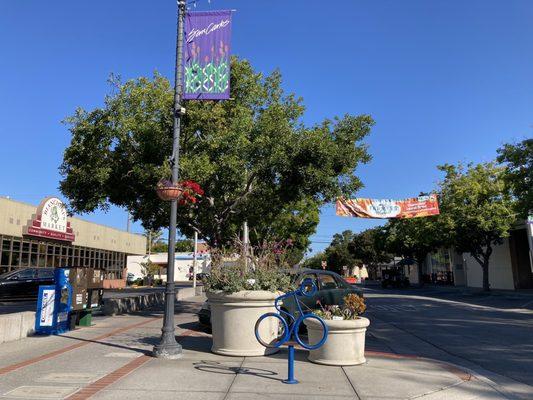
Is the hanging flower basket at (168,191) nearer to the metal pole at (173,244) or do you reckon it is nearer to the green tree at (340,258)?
the metal pole at (173,244)

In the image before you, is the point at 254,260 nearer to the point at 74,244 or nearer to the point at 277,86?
the point at 277,86

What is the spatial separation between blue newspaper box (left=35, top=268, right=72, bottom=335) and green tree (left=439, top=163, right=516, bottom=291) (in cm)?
2413

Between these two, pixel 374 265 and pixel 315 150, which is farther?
pixel 374 265

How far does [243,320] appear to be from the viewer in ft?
27.6

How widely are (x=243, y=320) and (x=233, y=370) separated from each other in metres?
1.22

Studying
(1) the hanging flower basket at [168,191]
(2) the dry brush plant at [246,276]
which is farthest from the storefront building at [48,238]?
(2) the dry brush plant at [246,276]

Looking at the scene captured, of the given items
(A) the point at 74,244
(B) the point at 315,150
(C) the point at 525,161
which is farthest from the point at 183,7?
(A) the point at 74,244

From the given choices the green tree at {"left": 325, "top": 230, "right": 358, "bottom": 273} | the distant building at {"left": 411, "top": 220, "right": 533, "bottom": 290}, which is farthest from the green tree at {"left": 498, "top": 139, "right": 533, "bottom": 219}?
the green tree at {"left": 325, "top": 230, "right": 358, "bottom": 273}

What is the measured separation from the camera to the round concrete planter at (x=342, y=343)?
7.65 m

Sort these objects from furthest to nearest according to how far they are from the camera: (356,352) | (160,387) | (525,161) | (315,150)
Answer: (525,161), (315,150), (356,352), (160,387)

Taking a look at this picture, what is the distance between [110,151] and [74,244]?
22.1 metres

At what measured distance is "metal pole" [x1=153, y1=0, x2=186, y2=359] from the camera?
330 inches

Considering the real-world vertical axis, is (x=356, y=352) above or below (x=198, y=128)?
below

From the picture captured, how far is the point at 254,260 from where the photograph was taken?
30.8 ft
